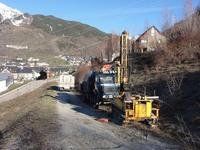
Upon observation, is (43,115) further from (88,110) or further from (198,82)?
(198,82)

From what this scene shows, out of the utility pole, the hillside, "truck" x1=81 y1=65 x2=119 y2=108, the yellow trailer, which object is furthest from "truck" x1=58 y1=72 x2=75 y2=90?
the yellow trailer

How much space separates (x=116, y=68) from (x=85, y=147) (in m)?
18.2

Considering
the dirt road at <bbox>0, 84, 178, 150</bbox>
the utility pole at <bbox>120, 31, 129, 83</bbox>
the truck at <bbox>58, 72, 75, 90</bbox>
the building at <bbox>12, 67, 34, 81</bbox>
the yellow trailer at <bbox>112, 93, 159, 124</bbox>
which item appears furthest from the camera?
the building at <bbox>12, 67, 34, 81</bbox>

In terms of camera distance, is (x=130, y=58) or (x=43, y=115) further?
(x=130, y=58)

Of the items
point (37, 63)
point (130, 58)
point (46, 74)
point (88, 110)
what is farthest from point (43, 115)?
point (37, 63)

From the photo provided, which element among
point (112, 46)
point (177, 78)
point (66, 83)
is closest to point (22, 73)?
point (112, 46)

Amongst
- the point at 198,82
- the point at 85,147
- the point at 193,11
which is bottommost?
the point at 85,147

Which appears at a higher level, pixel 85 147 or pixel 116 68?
pixel 116 68

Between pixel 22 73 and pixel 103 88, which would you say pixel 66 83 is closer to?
pixel 103 88

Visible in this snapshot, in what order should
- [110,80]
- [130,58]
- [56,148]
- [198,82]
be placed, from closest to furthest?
[56,148]
[198,82]
[110,80]
[130,58]

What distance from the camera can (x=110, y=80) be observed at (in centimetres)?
3612

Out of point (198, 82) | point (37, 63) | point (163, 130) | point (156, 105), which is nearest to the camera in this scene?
point (163, 130)

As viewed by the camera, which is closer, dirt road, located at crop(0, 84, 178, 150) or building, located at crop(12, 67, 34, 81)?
dirt road, located at crop(0, 84, 178, 150)

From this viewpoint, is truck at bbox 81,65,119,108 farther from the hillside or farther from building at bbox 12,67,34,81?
building at bbox 12,67,34,81
